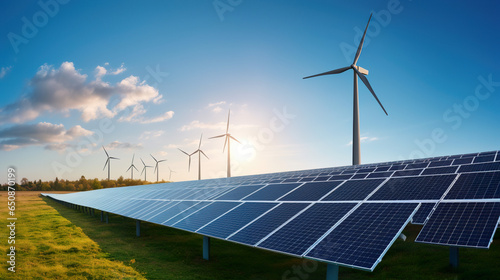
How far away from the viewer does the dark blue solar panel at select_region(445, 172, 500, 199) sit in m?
10.4

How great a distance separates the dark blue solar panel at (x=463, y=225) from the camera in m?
8.41

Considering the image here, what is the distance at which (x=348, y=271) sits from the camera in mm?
14969

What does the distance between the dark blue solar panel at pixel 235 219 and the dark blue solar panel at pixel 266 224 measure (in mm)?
596

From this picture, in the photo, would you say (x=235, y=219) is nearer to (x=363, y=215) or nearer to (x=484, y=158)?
(x=363, y=215)

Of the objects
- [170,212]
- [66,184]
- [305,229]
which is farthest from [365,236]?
[66,184]

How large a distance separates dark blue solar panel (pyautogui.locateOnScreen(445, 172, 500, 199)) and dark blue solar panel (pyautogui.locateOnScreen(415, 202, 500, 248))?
662mm

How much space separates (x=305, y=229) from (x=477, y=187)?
622cm

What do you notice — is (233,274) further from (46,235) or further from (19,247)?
(46,235)

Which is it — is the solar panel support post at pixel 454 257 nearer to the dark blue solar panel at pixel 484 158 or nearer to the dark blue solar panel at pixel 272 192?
the dark blue solar panel at pixel 484 158

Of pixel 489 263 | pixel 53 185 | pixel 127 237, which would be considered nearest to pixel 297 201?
pixel 489 263

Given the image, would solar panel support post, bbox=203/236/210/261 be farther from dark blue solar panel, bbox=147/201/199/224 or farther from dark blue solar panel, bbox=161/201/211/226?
dark blue solar panel, bbox=147/201/199/224

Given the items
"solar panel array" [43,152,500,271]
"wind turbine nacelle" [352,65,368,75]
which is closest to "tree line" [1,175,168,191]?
"wind turbine nacelle" [352,65,368,75]

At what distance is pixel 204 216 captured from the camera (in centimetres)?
1706

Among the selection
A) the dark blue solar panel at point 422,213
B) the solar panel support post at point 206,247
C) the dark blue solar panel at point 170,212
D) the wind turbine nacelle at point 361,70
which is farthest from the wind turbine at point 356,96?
the dark blue solar panel at point 422,213
